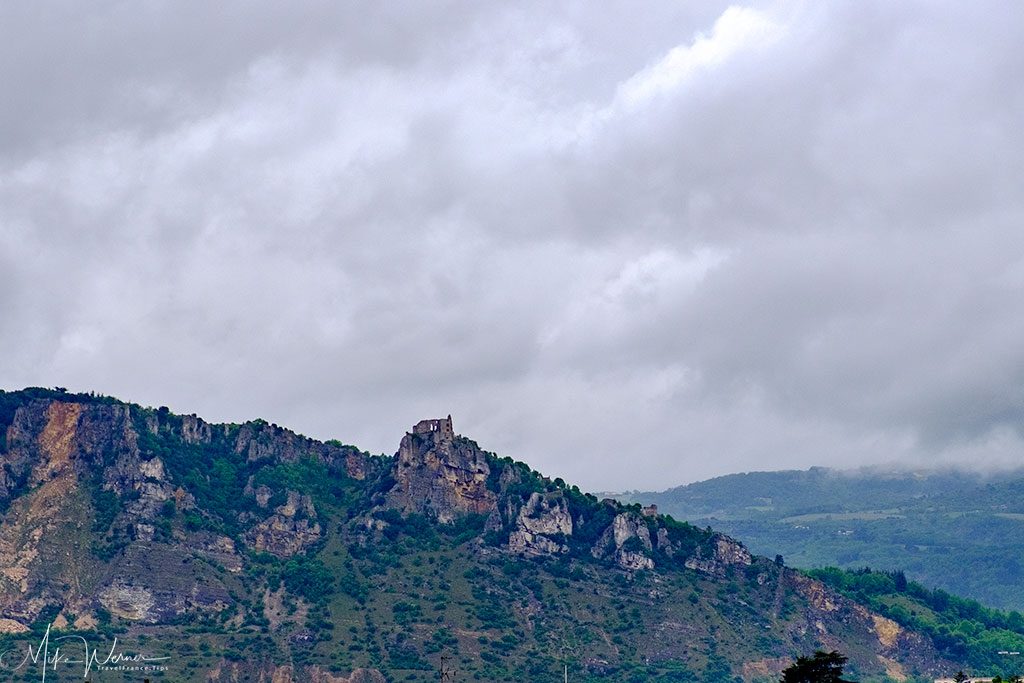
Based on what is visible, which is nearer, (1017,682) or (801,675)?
(801,675)

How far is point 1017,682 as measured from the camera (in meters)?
192

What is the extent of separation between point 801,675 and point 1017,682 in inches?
1721

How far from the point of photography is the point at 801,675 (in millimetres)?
159250
